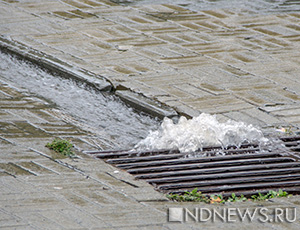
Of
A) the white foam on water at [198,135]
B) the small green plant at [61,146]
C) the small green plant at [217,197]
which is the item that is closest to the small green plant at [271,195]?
the small green plant at [217,197]

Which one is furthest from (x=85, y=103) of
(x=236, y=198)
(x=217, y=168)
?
(x=236, y=198)

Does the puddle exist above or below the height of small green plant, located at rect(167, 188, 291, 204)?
below

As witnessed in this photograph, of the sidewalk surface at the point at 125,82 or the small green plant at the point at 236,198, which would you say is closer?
the sidewalk surface at the point at 125,82

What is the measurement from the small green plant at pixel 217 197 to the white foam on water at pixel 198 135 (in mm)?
843

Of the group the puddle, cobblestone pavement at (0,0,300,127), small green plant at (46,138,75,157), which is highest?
cobblestone pavement at (0,0,300,127)

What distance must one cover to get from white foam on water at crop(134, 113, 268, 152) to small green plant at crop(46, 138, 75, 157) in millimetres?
619

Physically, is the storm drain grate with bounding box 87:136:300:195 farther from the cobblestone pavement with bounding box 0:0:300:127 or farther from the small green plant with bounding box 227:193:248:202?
the cobblestone pavement with bounding box 0:0:300:127

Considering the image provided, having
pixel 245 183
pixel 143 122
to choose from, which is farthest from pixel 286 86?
pixel 245 183

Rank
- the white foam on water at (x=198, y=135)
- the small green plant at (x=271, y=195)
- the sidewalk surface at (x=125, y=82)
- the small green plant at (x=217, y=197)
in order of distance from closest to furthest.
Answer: the sidewalk surface at (x=125, y=82) < the small green plant at (x=217, y=197) < the small green plant at (x=271, y=195) < the white foam on water at (x=198, y=135)

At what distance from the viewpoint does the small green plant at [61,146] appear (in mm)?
4984

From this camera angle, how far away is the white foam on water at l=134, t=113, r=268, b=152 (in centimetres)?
527

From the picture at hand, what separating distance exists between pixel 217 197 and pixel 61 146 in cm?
143

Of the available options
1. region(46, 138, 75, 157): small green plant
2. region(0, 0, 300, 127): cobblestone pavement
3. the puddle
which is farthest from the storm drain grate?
region(0, 0, 300, 127): cobblestone pavement

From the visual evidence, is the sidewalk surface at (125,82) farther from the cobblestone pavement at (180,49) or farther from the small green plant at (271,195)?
the small green plant at (271,195)
